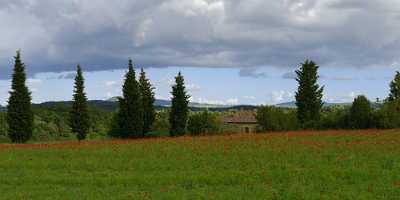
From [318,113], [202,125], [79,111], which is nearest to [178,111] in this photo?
[202,125]

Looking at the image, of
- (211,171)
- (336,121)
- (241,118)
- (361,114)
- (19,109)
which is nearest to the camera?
(211,171)

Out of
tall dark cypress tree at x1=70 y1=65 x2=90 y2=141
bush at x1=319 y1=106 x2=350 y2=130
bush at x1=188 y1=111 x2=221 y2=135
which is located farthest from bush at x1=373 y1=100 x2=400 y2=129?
tall dark cypress tree at x1=70 y1=65 x2=90 y2=141

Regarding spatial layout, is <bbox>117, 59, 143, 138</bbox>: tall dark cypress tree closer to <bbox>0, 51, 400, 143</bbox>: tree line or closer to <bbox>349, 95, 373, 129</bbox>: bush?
<bbox>0, 51, 400, 143</bbox>: tree line

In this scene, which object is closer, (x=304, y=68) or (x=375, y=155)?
(x=375, y=155)

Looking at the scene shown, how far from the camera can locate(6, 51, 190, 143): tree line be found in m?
66.9

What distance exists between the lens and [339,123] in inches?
2255

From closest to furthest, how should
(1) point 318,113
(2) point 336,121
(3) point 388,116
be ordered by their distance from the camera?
(3) point 388,116 < (2) point 336,121 < (1) point 318,113

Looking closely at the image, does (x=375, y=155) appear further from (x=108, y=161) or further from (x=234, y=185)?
(x=108, y=161)

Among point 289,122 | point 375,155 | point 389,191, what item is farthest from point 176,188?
point 289,122

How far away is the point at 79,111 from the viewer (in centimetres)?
7294

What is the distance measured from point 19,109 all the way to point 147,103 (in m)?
17.4

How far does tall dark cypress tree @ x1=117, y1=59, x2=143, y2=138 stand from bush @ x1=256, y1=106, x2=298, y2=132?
17200 millimetres

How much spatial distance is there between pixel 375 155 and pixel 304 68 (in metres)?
46.6

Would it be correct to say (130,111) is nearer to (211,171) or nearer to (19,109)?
(19,109)
